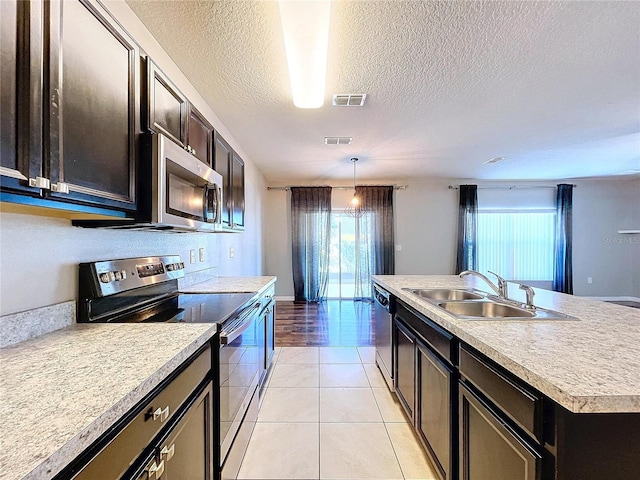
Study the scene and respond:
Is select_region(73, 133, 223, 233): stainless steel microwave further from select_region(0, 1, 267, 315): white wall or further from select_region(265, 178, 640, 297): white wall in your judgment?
select_region(265, 178, 640, 297): white wall

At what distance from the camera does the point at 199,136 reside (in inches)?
70.6

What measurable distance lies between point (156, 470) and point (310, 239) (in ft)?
16.6

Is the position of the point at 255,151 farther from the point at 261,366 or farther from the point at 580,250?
the point at 580,250

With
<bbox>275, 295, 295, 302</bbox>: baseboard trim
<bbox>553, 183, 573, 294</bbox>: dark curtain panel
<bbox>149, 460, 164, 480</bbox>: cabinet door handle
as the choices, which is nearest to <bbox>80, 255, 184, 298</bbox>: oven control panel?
<bbox>149, 460, 164, 480</bbox>: cabinet door handle

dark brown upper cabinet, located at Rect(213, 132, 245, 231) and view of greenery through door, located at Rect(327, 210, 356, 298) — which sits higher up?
dark brown upper cabinet, located at Rect(213, 132, 245, 231)

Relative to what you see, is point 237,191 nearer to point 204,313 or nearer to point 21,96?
point 204,313

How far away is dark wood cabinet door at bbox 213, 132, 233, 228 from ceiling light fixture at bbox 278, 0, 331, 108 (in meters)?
0.70

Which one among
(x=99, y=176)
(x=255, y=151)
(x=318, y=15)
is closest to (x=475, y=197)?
(x=255, y=151)

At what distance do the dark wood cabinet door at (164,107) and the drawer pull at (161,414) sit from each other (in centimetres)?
110

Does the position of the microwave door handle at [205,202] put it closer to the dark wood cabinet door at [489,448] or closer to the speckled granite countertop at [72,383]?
the speckled granite countertop at [72,383]

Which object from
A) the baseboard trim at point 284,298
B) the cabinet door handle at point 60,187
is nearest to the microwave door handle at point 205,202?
the cabinet door handle at point 60,187

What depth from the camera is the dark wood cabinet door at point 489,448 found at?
0.81m

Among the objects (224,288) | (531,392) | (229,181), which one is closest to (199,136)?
(229,181)

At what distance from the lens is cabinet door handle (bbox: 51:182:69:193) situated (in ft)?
2.62
